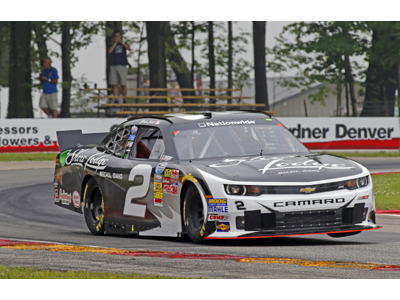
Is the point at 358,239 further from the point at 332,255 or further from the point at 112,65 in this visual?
the point at 112,65

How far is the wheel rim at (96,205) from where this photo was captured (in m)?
9.61

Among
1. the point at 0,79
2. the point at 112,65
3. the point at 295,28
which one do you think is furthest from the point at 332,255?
the point at 0,79

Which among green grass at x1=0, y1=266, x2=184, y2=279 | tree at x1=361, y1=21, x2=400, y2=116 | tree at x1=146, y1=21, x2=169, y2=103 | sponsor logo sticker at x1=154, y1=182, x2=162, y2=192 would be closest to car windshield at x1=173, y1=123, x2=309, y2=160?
sponsor logo sticker at x1=154, y1=182, x2=162, y2=192

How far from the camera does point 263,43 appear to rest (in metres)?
35.4

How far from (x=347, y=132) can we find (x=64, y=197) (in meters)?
18.2

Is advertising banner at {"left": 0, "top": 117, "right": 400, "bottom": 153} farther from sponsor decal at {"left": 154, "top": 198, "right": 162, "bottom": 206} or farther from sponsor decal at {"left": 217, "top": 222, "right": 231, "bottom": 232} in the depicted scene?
sponsor decal at {"left": 217, "top": 222, "right": 231, "bottom": 232}

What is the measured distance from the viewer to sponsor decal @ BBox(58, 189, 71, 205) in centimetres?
1031

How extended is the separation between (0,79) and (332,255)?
150ft

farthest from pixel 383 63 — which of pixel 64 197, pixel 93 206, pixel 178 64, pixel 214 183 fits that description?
pixel 214 183

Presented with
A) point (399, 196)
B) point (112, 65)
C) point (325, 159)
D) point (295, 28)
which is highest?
point (295, 28)

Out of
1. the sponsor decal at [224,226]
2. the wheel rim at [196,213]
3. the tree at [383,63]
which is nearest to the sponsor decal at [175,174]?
the wheel rim at [196,213]

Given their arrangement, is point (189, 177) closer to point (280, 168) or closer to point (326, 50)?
point (280, 168)

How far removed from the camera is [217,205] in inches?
288

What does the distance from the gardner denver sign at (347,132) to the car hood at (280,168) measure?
1884 centimetres
